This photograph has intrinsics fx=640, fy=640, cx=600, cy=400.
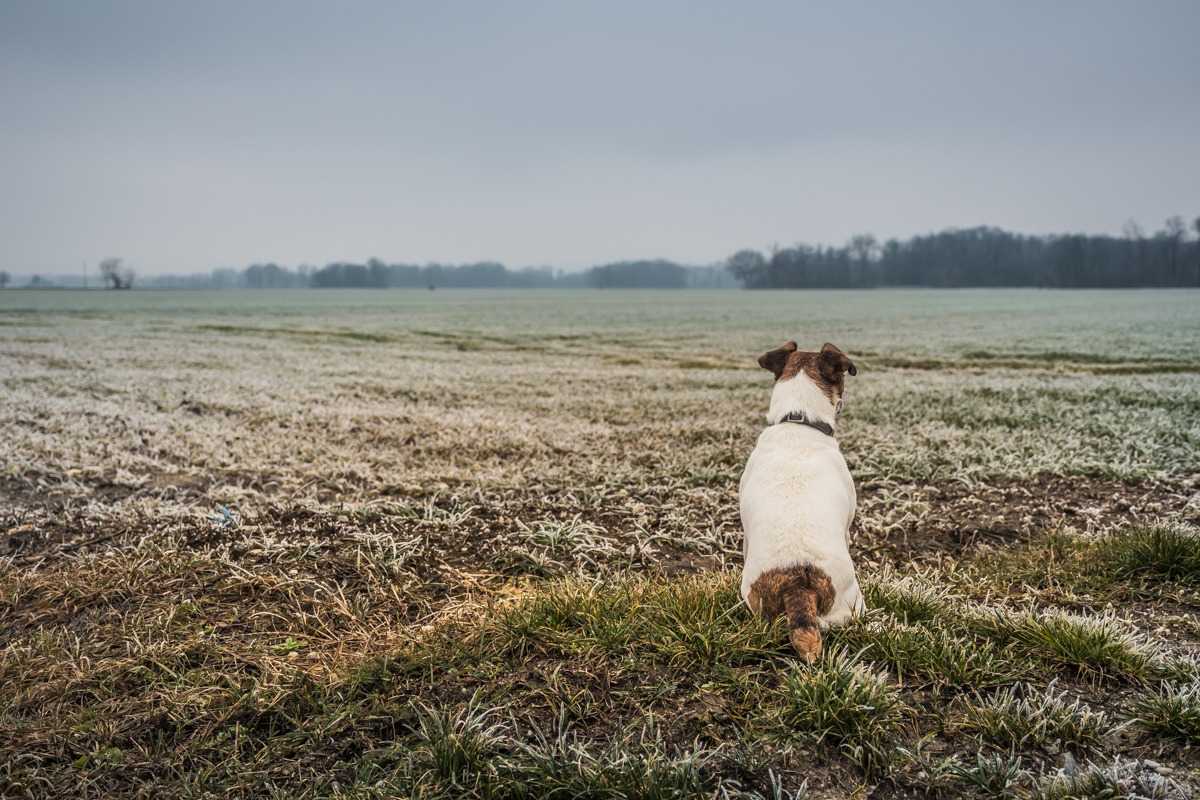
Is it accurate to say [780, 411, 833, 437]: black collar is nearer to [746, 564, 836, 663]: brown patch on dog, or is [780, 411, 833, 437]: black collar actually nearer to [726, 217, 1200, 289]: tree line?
[746, 564, 836, 663]: brown patch on dog

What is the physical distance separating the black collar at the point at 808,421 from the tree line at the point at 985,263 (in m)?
150

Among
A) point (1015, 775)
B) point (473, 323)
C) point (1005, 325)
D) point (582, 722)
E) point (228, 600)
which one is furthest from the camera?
point (473, 323)

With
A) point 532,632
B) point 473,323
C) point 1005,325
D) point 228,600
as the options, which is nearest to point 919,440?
point 532,632

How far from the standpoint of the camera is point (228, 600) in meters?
4.28

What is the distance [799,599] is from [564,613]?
1346 millimetres

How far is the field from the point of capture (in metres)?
2.63

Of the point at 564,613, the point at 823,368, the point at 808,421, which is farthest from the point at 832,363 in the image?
the point at 564,613

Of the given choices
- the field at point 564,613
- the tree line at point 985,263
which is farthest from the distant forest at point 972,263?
the field at point 564,613

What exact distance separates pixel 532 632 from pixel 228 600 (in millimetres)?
2218

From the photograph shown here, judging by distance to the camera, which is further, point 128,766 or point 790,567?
point 790,567

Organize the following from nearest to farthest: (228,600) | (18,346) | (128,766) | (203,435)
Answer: (128,766) < (228,600) < (203,435) < (18,346)

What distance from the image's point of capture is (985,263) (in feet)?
472

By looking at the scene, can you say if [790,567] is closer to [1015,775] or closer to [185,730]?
[1015,775]

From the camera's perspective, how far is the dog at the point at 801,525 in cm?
327
